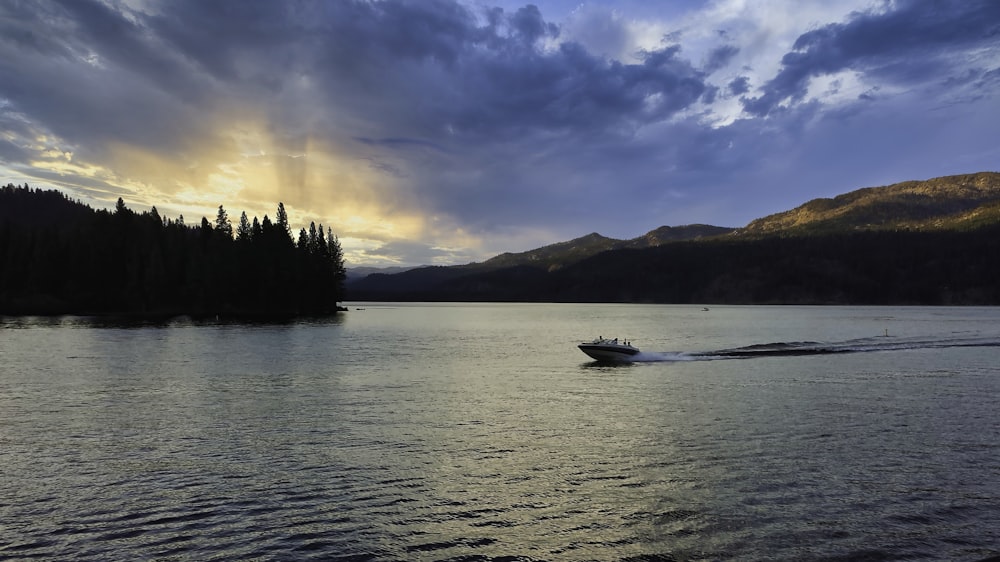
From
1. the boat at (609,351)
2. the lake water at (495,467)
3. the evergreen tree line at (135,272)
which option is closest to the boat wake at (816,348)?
the boat at (609,351)

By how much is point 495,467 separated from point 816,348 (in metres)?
68.8

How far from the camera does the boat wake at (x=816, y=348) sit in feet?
226

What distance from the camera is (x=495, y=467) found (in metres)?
22.2

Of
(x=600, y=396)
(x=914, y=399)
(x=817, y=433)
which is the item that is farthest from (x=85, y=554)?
(x=914, y=399)

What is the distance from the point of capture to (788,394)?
40750 millimetres

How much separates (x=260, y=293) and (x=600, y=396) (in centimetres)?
16099

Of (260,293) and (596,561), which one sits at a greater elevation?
(260,293)

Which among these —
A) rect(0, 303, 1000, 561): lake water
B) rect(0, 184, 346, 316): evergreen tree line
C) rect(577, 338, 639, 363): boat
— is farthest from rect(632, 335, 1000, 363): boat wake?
rect(0, 184, 346, 316): evergreen tree line

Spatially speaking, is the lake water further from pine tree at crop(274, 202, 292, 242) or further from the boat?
pine tree at crop(274, 202, 292, 242)

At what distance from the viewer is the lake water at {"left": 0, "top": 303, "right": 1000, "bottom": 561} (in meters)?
15.2

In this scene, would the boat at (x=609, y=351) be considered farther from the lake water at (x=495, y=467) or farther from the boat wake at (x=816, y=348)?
the lake water at (x=495, y=467)

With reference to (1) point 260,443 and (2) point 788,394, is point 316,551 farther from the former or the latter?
(2) point 788,394

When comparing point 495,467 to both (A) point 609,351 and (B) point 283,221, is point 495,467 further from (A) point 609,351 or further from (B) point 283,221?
(B) point 283,221

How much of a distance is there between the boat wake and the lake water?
2011cm
